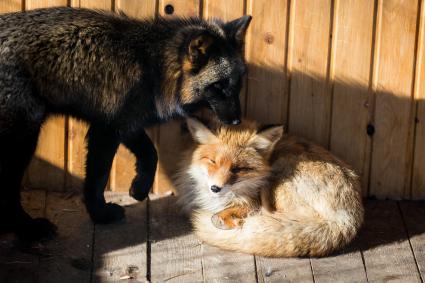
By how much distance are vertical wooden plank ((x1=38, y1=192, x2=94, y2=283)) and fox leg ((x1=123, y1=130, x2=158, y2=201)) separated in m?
0.32

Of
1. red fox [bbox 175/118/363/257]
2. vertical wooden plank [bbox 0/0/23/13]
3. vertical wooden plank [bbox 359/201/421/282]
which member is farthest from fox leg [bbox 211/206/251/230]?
vertical wooden plank [bbox 0/0/23/13]

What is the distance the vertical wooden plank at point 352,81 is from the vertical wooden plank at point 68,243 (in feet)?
5.01

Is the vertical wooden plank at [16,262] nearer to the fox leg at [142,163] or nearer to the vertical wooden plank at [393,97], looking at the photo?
the fox leg at [142,163]

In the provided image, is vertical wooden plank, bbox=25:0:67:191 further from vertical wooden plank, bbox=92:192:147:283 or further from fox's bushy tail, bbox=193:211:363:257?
fox's bushy tail, bbox=193:211:363:257

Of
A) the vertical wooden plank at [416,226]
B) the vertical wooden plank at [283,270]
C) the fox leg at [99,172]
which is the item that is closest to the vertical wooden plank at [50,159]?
the fox leg at [99,172]

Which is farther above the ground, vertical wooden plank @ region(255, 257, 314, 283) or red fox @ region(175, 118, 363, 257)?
red fox @ region(175, 118, 363, 257)

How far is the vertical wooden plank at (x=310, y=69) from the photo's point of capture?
495 centimetres

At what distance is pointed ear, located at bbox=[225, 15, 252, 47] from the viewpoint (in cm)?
462

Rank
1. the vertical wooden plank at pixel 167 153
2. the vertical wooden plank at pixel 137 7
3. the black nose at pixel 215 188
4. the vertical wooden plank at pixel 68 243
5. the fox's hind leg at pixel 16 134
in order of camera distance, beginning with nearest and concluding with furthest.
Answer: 1. the fox's hind leg at pixel 16 134
2. the vertical wooden plank at pixel 68 243
3. the black nose at pixel 215 188
4. the vertical wooden plank at pixel 137 7
5. the vertical wooden plank at pixel 167 153

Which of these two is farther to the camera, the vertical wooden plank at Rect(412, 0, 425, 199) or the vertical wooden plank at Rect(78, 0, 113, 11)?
the vertical wooden plank at Rect(412, 0, 425, 199)

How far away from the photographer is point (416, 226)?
16.6 feet

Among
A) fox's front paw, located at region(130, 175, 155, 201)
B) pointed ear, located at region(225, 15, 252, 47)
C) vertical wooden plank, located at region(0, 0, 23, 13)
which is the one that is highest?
vertical wooden plank, located at region(0, 0, 23, 13)

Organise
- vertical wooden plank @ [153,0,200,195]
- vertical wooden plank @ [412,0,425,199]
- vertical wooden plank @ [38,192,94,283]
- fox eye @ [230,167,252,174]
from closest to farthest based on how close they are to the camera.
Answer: vertical wooden plank @ [38,192,94,283]
fox eye @ [230,167,252,174]
vertical wooden plank @ [412,0,425,199]
vertical wooden plank @ [153,0,200,195]

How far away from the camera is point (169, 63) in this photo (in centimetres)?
459
